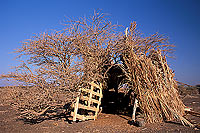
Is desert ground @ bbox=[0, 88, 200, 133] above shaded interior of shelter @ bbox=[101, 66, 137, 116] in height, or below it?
below

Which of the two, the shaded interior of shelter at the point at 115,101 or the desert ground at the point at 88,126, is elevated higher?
the shaded interior of shelter at the point at 115,101

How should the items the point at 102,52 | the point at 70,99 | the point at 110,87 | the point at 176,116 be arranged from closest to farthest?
the point at 70,99, the point at 176,116, the point at 102,52, the point at 110,87

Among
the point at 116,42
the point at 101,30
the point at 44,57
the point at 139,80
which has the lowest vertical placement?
the point at 139,80

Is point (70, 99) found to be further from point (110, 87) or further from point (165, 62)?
point (165, 62)

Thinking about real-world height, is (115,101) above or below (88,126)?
above

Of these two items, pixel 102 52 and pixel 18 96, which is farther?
pixel 102 52

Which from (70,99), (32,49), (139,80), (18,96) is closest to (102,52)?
(139,80)

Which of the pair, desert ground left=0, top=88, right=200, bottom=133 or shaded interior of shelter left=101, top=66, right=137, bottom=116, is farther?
shaded interior of shelter left=101, top=66, right=137, bottom=116

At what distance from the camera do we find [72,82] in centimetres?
516

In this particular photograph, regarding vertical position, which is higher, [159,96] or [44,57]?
[44,57]

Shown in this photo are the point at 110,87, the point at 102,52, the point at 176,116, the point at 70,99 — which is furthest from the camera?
the point at 110,87

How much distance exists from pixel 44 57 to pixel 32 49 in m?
0.50

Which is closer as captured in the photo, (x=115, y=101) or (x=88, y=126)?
(x=88, y=126)

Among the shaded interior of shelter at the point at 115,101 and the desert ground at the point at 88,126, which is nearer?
the desert ground at the point at 88,126
